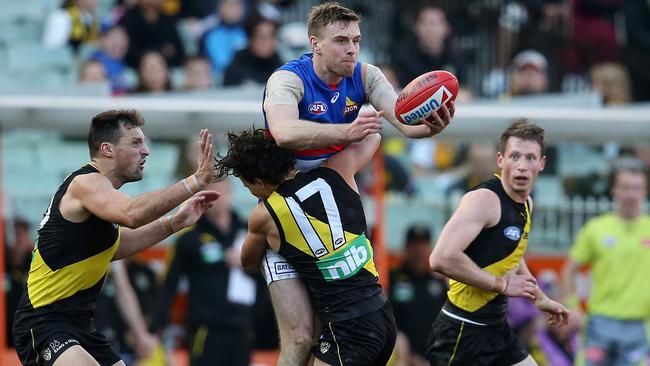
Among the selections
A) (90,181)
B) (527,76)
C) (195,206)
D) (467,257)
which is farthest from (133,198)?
(527,76)

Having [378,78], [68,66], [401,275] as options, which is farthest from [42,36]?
[378,78]

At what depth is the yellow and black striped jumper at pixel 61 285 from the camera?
817 centimetres

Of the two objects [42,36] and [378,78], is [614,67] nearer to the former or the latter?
[42,36]

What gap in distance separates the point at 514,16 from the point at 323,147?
945 cm

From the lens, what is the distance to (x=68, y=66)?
1559 cm

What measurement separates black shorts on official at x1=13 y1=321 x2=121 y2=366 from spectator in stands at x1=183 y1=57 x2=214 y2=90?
640 centimetres

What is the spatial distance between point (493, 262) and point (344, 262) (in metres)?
1.14

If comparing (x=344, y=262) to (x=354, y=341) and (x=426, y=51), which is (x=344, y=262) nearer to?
(x=354, y=341)

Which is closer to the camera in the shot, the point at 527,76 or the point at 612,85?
the point at 612,85

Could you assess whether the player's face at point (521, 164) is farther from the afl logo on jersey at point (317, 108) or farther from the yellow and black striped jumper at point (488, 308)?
the afl logo on jersey at point (317, 108)

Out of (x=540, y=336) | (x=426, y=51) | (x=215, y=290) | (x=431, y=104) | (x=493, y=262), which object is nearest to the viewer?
(x=431, y=104)

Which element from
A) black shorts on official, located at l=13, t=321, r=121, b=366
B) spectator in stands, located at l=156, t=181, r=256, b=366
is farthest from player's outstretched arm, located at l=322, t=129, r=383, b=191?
spectator in stands, located at l=156, t=181, r=256, b=366

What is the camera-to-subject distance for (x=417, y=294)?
12977mm

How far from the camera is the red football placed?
7.73 metres
